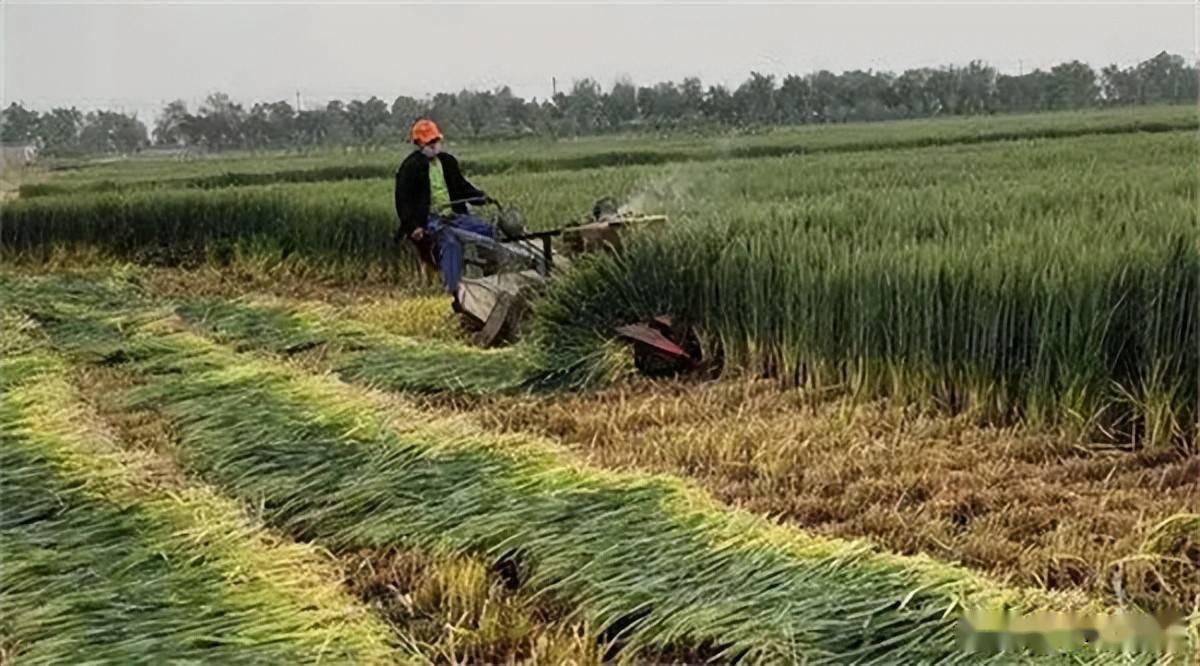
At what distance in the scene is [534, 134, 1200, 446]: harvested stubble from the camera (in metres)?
4.92

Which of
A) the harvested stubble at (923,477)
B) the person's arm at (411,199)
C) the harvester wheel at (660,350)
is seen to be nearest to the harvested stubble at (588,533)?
the harvested stubble at (923,477)

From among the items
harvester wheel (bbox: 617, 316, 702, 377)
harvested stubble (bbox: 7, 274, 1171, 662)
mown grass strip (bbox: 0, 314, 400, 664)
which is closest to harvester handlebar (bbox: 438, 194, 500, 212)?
harvester wheel (bbox: 617, 316, 702, 377)

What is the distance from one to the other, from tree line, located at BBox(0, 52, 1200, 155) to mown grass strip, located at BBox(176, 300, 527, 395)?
119 feet

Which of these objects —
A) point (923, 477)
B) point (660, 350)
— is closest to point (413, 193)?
point (660, 350)

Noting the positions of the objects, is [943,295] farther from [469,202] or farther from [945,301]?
[469,202]

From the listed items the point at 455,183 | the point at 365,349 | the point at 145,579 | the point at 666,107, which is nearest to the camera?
the point at 145,579

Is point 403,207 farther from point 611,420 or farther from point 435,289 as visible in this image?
point 611,420

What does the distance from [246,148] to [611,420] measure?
49.5 meters

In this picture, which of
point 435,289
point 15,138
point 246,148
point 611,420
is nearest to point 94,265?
point 435,289

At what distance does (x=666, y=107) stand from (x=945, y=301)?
46304 mm

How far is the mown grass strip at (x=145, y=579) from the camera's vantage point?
11.2 ft

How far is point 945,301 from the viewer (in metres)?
5.61

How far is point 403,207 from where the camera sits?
8.70 m

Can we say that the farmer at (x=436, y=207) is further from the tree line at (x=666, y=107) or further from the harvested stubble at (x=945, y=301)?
the tree line at (x=666, y=107)
